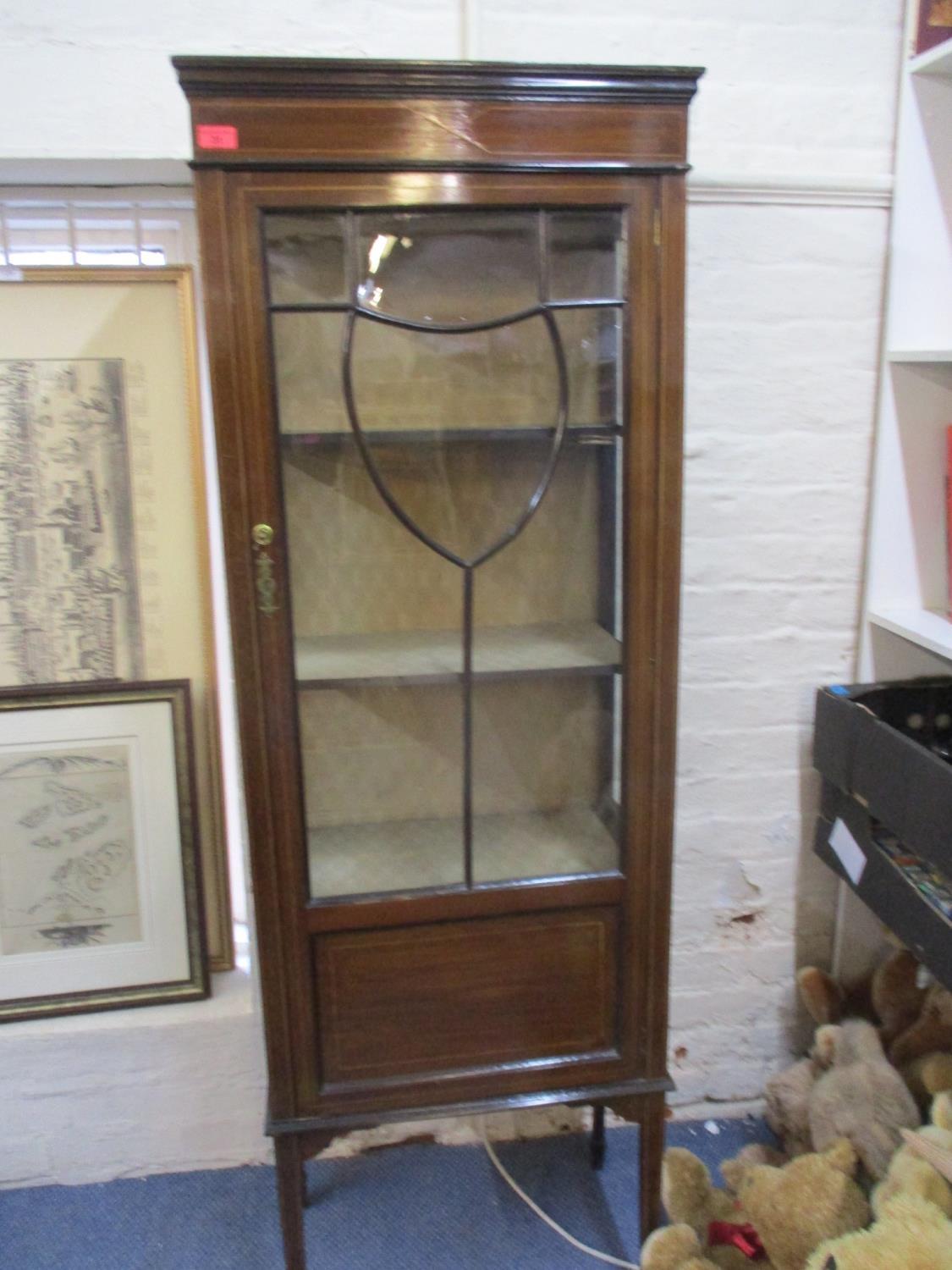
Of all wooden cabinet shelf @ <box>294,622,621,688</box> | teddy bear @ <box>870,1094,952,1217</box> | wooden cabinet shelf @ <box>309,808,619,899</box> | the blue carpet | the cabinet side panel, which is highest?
wooden cabinet shelf @ <box>294,622,621,688</box>

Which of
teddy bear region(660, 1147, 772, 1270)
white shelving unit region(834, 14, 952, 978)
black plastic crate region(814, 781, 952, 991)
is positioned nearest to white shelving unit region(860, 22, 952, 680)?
white shelving unit region(834, 14, 952, 978)

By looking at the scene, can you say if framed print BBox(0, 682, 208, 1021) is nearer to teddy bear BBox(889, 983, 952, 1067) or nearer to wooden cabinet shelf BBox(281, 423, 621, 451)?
wooden cabinet shelf BBox(281, 423, 621, 451)

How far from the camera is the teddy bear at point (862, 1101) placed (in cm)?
129

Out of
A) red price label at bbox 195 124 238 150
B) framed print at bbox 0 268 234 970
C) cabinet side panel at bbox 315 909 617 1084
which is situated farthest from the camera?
framed print at bbox 0 268 234 970

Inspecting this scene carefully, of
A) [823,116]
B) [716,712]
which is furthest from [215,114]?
[716,712]

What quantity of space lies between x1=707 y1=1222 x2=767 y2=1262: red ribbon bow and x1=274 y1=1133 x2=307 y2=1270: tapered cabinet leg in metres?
0.59

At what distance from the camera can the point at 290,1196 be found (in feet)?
4.00

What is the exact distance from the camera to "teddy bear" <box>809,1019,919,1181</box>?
129cm

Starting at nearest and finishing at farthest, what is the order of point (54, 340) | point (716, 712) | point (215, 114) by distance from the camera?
point (215, 114), point (54, 340), point (716, 712)

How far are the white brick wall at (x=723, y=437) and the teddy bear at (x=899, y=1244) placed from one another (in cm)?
55

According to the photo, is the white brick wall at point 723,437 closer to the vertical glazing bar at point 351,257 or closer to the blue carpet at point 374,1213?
the blue carpet at point 374,1213

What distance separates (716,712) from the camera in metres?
1.52

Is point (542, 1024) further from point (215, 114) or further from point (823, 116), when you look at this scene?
point (823, 116)

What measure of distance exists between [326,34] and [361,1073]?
1423 mm
